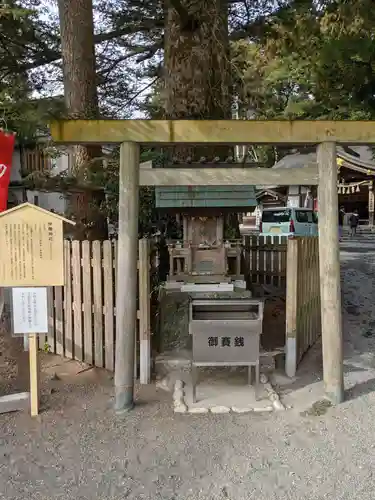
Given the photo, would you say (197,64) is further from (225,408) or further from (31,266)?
(225,408)

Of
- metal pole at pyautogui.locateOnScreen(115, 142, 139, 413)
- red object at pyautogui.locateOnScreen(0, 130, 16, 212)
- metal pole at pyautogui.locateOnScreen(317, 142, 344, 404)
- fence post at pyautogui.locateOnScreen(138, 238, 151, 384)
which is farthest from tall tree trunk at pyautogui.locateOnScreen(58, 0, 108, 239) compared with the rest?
metal pole at pyautogui.locateOnScreen(317, 142, 344, 404)

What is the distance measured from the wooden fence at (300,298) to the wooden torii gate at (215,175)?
65cm

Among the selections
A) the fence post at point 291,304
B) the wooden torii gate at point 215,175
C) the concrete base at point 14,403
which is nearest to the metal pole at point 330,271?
the wooden torii gate at point 215,175

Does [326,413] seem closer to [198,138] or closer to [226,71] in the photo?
[198,138]

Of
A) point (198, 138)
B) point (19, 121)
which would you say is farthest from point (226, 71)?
point (19, 121)

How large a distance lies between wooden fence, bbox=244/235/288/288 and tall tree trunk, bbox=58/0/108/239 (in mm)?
3917

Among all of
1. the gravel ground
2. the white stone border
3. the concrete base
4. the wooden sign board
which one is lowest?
the gravel ground

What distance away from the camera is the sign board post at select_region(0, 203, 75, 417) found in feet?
14.0

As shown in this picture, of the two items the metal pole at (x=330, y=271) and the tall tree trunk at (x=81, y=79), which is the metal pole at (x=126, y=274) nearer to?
the metal pole at (x=330, y=271)

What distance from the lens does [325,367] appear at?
4.62m

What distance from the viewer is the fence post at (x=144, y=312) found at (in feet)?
16.6

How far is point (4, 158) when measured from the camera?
443 centimetres

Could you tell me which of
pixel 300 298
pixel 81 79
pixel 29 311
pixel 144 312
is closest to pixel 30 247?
pixel 29 311

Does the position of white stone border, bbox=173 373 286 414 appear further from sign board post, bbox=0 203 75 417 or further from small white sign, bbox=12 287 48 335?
small white sign, bbox=12 287 48 335
